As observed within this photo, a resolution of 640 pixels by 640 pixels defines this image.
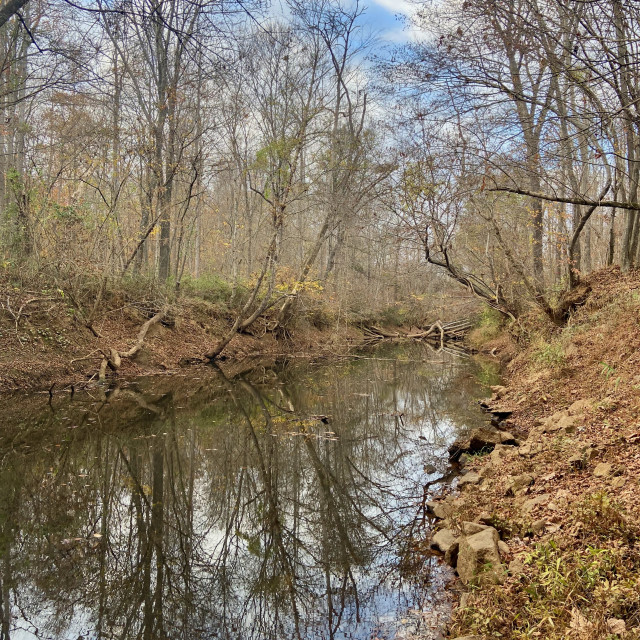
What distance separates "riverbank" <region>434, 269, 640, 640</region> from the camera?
111 inches

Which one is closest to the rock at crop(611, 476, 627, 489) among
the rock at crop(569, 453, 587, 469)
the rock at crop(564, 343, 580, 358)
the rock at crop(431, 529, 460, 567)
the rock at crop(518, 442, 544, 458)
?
the rock at crop(569, 453, 587, 469)

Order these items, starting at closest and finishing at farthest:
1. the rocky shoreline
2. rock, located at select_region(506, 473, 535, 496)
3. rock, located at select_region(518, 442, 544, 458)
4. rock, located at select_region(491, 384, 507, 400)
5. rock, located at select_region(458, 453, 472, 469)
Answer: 1. the rocky shoreline
2. rock, located at select_region(506, 473, 535, 496)
3. rock, located at select_region(518, 442, 544, 458)
4. rock, located at select_region(458, 453, 472, 469)
5. rock, located at select_region(491, 384, 507, 400)

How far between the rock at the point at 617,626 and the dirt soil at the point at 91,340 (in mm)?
10839

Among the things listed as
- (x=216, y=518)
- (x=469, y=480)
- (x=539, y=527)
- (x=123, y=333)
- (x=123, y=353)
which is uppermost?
(x=123, y=333)

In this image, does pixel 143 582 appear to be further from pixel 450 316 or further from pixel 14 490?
pixel 450 316

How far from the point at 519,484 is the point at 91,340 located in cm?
1156

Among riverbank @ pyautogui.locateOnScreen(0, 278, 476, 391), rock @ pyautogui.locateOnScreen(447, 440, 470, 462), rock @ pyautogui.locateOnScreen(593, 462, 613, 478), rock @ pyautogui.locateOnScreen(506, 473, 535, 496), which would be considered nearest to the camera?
rock @ pyautogui.locateOnScreen(593, 462, 613, 478)

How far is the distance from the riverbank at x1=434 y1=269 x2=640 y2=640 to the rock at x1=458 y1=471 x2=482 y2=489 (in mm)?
18

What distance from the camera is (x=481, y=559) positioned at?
3750 millimetres

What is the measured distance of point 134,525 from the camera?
16.2ft

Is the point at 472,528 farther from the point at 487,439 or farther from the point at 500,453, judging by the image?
the point at 487,439

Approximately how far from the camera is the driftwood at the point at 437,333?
2766 centimetres

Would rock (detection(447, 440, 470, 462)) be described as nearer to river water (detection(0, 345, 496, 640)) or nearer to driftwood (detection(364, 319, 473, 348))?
river water (detection(0, 345, 496, 640))

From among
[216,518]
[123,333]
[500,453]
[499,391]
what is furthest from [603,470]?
[123,333]
